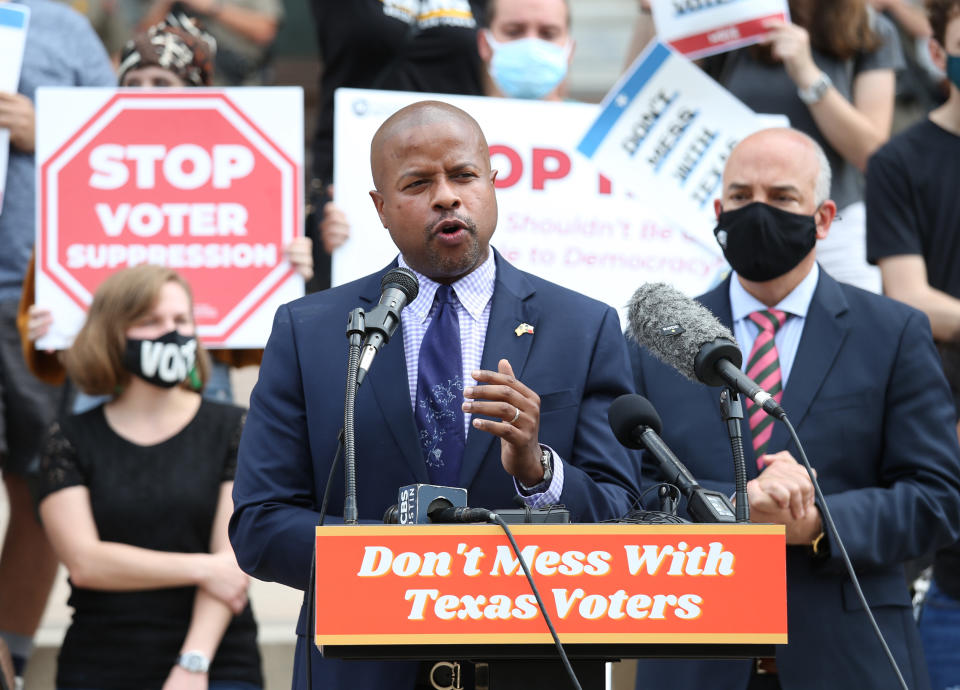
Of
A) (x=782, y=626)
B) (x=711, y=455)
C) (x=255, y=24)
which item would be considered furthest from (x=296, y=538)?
(x=255, y=24)

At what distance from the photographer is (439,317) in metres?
3.20

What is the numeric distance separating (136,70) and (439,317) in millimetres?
3137

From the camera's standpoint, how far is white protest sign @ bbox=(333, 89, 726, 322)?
5551mm

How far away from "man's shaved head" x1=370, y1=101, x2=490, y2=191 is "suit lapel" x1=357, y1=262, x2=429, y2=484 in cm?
34

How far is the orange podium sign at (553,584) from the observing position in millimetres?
2389

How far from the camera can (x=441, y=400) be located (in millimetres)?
3133

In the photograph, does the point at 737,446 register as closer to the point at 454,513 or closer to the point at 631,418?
the point at 631,418

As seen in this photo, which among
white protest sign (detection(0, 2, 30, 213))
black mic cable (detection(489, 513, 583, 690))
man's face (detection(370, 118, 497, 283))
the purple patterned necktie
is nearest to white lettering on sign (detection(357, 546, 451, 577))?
black mic cable (detection(489, 513, 583, 690))

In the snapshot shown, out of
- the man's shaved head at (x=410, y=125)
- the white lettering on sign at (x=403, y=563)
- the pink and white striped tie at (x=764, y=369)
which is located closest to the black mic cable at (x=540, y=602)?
the white lettering on sign at (x=403, y=563)

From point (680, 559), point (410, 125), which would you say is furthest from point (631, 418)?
point (410, 125)

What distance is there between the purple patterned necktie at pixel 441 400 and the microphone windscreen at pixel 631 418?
1.27 feet

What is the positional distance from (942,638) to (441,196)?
9.12 feet

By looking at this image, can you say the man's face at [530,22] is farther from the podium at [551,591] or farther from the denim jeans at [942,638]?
the podium at [551,591]

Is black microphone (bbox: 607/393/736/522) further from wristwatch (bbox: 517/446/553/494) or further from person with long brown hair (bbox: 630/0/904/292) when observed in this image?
person with long brown hair (bbox: 630/0/904/292)
